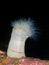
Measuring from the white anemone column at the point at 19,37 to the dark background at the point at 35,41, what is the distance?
0.19 metres

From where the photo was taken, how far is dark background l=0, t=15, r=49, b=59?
4.39 metres

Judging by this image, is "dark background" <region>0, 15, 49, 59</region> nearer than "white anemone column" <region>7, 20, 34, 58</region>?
No

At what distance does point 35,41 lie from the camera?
4.64 meters

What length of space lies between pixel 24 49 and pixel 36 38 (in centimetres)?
41

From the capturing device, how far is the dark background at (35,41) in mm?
4395

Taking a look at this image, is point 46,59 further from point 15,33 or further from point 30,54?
point 15,33

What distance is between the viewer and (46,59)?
13.4ft

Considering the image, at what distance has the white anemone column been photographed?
13.7 feet

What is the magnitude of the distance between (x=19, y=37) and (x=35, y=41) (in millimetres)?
552

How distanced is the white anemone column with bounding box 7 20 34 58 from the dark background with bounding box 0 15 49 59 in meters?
0.19

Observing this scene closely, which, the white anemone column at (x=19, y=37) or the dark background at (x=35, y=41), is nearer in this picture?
the white anemone column at (x=19, y=37)

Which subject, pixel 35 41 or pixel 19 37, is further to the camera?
pixel 35 41

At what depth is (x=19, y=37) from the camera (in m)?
4.21

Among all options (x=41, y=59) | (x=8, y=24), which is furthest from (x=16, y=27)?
(x=41, y=59)
